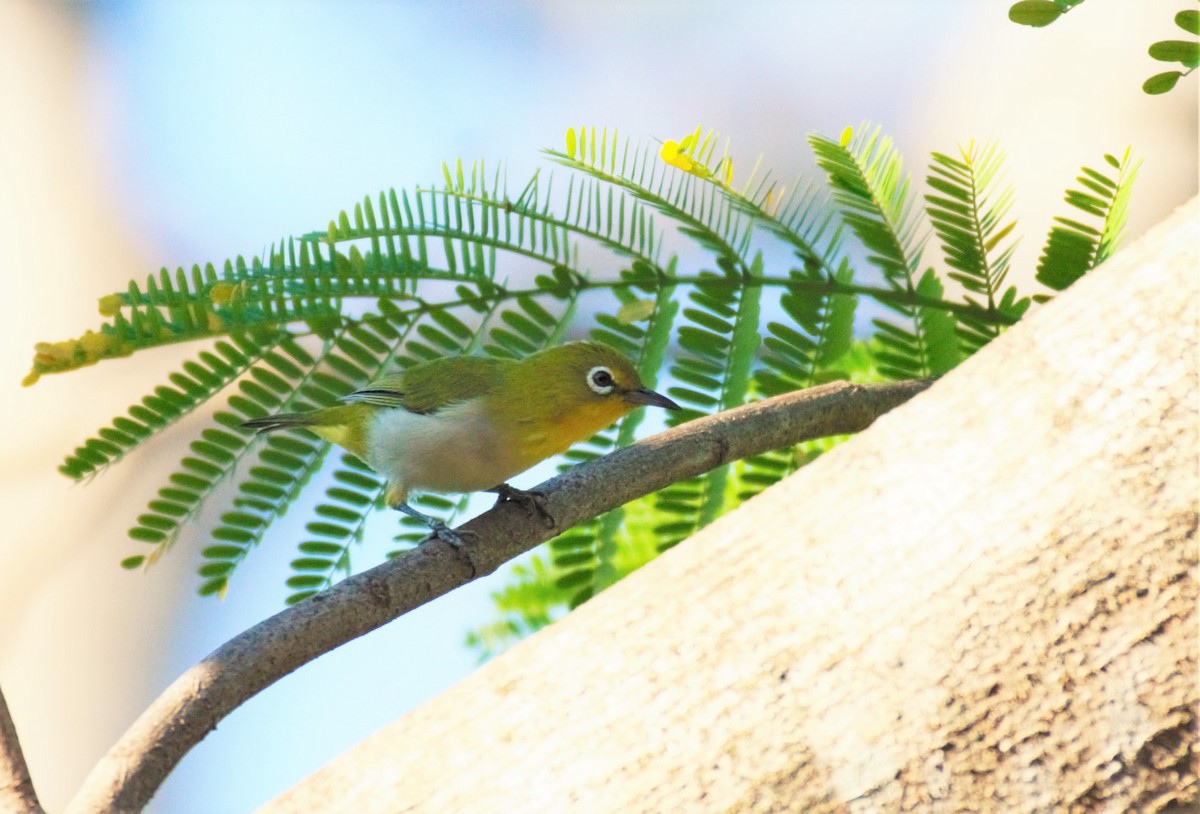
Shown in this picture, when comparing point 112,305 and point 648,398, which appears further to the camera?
point 648,398

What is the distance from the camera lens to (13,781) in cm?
144

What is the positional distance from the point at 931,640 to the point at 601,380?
1465 mm

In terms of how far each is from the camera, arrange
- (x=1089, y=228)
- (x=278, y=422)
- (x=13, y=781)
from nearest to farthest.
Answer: (x=13, y=781)
(x=1089, y=228)
(x=278, y=422)

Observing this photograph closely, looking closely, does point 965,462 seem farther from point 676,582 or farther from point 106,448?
point 106,448

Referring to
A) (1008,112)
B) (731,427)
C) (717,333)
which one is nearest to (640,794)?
(731,427)

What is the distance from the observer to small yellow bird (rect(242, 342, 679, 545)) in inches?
103

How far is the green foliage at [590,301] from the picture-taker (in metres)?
2.03

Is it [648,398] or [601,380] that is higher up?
[601,380]

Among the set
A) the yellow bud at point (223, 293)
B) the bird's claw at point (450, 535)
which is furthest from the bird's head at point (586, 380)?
the yellow bud at point (223, 293)

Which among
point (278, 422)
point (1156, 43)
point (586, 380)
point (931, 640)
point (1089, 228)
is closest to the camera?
point (931, 640)

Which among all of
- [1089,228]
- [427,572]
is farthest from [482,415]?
[1089,228]

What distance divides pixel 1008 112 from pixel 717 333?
2.96m

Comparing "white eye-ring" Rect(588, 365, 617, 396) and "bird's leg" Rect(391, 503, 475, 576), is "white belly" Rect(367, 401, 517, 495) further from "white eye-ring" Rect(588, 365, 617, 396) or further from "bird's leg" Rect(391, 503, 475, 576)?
"white eye-ring" Rect(588, 365, 617, 396)

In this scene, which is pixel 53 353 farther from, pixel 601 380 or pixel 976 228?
pixel 976 228
